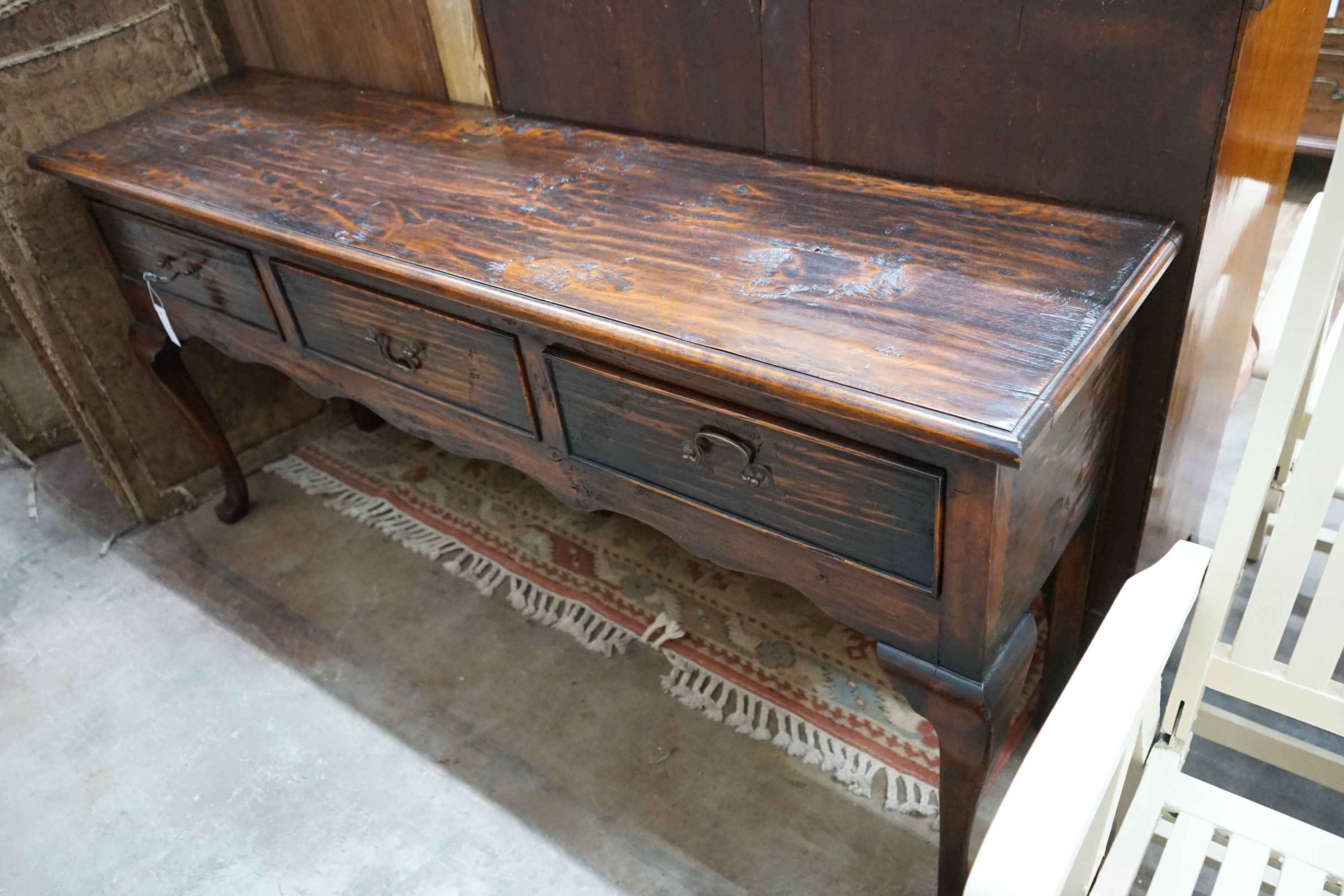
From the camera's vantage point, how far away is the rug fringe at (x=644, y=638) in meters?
1.35

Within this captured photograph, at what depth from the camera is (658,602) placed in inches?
65.6

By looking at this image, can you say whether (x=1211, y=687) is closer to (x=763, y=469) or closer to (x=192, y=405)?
(x=763, y=469)

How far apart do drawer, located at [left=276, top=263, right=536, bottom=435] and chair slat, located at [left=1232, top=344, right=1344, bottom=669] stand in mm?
757

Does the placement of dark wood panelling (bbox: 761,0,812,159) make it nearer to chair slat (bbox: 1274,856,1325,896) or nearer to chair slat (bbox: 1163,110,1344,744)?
chair slat (bbox: 1163,110,1344,744)

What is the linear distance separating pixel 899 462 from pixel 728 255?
0.31m

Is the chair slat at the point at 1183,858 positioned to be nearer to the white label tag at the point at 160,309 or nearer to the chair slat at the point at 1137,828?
the chair slat at the point at 1137,828

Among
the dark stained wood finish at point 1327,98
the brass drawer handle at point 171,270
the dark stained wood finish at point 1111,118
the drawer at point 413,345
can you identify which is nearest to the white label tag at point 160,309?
the brass drawer handle at point 171,270

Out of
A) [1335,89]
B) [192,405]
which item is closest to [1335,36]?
[1335,89]

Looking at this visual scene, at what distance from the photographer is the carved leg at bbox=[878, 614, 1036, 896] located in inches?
36.9

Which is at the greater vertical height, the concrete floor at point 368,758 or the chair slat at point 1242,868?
the chair slat at point 1242,868

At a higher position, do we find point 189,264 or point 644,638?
point 189,264

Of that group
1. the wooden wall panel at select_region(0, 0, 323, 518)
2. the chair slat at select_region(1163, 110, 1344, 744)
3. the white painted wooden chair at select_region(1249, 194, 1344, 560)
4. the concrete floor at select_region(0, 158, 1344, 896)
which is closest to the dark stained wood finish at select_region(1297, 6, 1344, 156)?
the concrete floor at select_region(0, 158, 1344, 896)

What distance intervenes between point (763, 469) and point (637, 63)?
650mm

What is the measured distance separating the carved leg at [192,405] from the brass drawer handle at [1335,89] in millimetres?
2668
